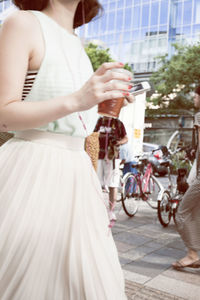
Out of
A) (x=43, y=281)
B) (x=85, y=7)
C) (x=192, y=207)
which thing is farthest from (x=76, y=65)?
(x=192, y=207)

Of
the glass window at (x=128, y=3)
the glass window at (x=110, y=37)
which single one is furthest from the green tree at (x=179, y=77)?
the glass window at (x=128, y=3)

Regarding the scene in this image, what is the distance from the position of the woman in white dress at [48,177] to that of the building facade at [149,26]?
26698 millimetres

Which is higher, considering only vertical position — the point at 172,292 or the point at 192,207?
the point at 192,207

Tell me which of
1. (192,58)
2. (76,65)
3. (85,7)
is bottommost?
(76,65)

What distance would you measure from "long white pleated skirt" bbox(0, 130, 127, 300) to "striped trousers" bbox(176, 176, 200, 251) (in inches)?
103

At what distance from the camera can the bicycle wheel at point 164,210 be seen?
17.9 ft

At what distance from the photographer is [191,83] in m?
19.9

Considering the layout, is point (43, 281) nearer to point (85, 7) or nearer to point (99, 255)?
point (99, 255)

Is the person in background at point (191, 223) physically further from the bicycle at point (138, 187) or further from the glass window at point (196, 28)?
the glass window at point (196, 28)

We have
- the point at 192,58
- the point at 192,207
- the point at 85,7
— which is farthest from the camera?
the point at 192,58

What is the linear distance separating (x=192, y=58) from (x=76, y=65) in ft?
63.5

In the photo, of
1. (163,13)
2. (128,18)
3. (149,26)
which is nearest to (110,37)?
(128,18)

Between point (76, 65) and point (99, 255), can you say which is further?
point (76, 65)

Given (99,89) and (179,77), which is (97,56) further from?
(99,89)
